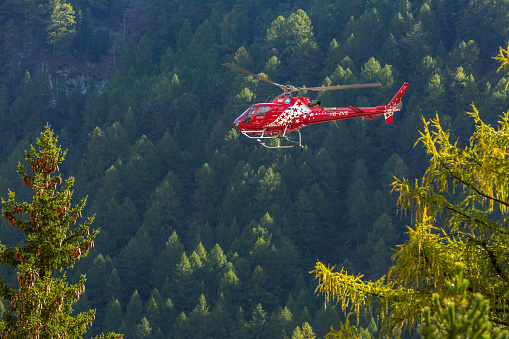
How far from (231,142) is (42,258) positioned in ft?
391

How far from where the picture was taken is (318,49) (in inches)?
5910

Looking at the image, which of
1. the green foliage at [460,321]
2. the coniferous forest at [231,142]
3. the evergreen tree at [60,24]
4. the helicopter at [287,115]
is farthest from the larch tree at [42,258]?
the evergreen tree at [60,24]

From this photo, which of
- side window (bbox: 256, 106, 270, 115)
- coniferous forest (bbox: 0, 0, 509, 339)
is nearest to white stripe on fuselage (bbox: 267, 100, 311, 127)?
side window (bbox: 256, 106, 270, 115)

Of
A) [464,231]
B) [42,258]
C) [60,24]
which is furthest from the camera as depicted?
[60,24]

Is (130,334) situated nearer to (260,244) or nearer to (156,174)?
(260,244)

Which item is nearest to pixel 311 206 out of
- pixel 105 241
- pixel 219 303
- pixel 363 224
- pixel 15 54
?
pixel 363 224

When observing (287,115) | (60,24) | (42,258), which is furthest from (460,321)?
(60,24)

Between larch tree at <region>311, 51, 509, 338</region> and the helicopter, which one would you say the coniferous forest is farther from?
larch tree at <region>311, 51, 509, 338</region>

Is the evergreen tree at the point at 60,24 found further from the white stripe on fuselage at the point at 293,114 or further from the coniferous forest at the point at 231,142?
the white stripe on fuselage at the point at 293,114

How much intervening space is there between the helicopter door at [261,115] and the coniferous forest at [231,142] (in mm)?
60656

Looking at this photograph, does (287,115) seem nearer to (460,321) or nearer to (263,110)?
(263,110)

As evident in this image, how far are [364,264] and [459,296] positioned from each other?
112 meters

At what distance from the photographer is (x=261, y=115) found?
106 feet

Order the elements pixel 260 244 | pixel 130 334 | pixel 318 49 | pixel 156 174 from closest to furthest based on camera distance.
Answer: pixel 130 334 → pixel 260 244 → pixel 156 174 → pixel 318 49
